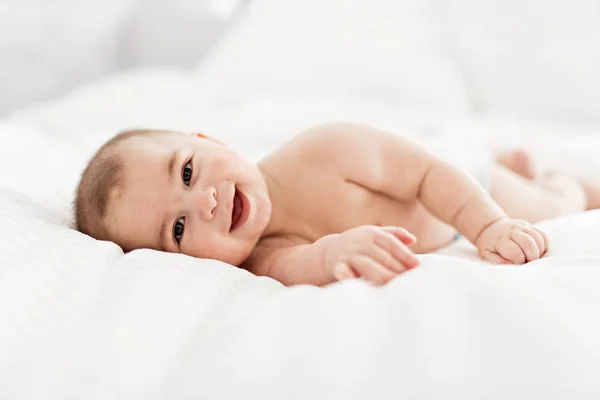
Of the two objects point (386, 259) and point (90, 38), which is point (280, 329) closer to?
point (386, 259)

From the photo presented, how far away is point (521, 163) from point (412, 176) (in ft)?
1.48

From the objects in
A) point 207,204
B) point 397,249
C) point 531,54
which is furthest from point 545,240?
point 531,54

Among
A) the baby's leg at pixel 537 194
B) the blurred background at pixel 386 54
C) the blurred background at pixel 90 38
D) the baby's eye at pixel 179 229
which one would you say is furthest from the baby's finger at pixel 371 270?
the blurred background at pixel 90 38

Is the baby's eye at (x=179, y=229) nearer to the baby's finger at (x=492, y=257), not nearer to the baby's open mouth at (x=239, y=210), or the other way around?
the baby's open mouth at (x=239, y=210)

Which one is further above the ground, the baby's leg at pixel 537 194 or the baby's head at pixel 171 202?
the baby's head at pixel 171 202

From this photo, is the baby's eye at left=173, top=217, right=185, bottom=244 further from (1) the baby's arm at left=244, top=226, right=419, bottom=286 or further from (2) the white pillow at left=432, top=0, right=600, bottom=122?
(2) the white pillow at left=432, top=0, right=600, bottom=122

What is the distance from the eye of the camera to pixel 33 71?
2328 millimetres

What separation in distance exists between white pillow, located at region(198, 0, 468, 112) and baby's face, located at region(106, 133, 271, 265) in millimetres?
1133

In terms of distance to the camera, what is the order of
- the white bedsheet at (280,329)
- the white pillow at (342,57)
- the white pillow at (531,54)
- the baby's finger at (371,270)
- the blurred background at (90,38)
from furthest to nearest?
1. the blurred background at (90,38)
2. the white pillow at (342,57)
3. the white pillow at (531,54)
4. the baby's finger at (371,270)
5. the white bedsheet at (280,329)

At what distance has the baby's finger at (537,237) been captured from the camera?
0.80m

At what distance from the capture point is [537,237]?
815 mm

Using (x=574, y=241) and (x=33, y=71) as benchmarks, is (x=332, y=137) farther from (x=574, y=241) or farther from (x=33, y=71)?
(x=33, y=71)

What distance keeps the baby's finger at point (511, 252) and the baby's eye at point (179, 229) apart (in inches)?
17.9

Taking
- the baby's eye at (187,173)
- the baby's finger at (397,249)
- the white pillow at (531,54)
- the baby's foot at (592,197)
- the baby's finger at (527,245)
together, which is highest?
the white pillow at (531,54)
